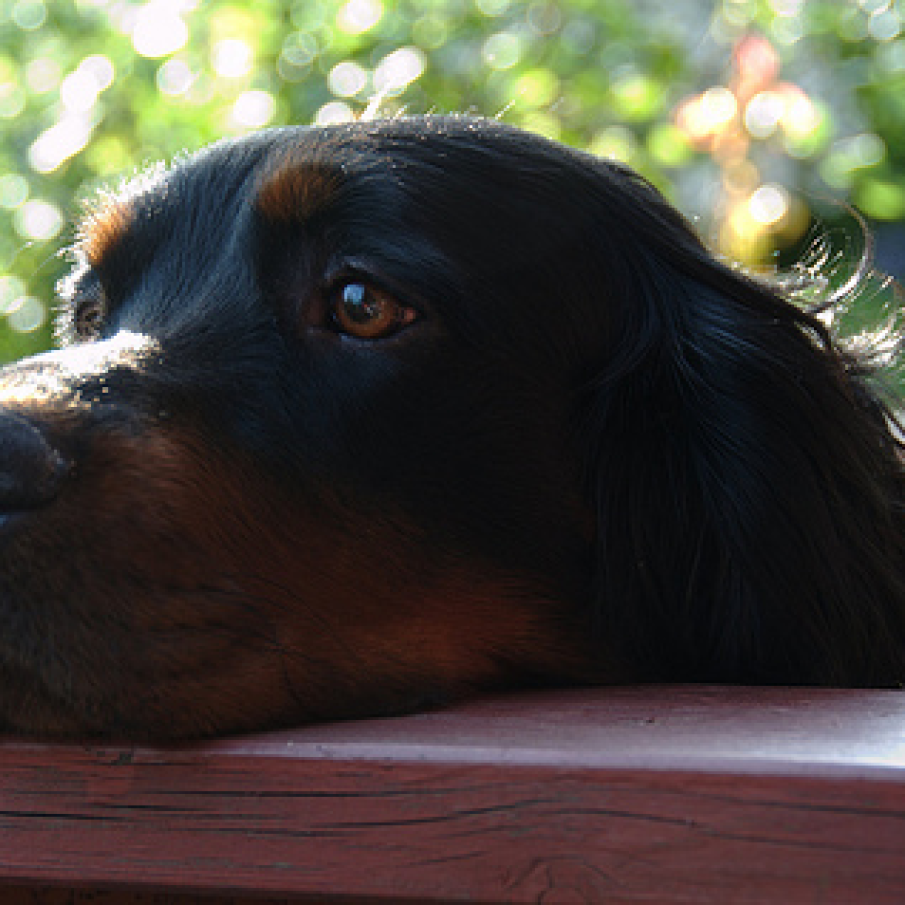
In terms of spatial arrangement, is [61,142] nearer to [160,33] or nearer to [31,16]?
[160,33]

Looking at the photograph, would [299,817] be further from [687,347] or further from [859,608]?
[687,347]

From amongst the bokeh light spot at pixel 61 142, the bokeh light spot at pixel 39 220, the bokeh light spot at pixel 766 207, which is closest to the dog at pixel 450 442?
the bokeh light spot at pixel 61 142

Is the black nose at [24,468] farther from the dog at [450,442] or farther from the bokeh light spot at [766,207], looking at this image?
the bokeh light spot at [766,207]

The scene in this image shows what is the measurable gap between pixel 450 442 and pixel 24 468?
748mm

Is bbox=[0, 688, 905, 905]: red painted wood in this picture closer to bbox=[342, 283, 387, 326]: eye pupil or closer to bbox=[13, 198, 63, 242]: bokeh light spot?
bbox=[342, 283, 387, 326]: eye pupil

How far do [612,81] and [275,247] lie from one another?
3.47 m

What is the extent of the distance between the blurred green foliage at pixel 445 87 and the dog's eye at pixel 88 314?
1.93 meters

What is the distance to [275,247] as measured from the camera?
2.31 metres

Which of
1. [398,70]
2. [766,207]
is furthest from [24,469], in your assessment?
[766,207]

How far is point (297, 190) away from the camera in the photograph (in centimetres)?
226

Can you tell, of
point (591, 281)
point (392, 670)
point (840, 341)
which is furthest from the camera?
point (840, 341)

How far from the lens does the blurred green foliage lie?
16.5 feet

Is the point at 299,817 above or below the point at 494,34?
below

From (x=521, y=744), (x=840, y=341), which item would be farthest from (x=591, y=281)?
(x=521, y=744)
